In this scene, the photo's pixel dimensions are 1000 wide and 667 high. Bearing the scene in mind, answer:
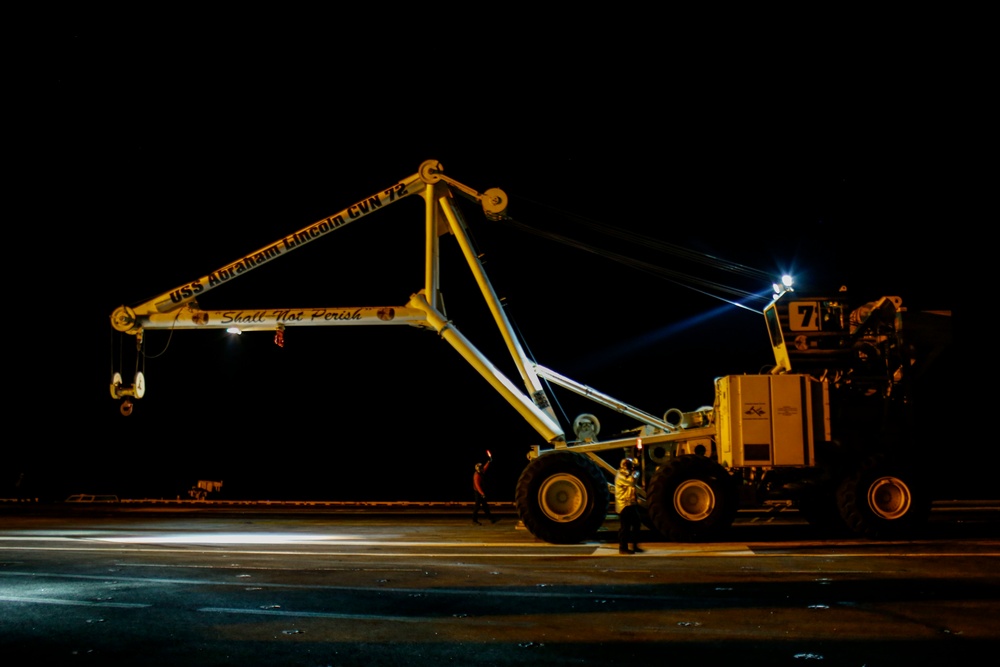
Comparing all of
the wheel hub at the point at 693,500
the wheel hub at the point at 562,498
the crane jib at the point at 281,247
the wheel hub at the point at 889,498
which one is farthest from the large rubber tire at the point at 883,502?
the crane jib at the point at 281,247

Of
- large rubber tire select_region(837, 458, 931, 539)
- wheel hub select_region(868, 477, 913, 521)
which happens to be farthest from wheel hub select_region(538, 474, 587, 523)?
wheel hub select_region(868, 477, 913, 521)

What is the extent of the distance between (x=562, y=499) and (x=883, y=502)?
5.18 meters

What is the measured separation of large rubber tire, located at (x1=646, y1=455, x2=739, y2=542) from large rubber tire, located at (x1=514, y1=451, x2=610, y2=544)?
0.93 m

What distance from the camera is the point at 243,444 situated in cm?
3650

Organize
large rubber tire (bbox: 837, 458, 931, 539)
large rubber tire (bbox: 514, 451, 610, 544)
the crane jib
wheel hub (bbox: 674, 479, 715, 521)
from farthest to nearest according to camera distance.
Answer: the crane jib, large rubber tire (bbox: 514, 451, 610, 544), wheel hub (bbox: 674, 479, 715, 521), large rubber tire (bbox: 837, 458, 931, 539)

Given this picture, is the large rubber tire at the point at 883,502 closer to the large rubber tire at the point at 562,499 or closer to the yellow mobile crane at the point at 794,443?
the yellow mobile crane at the point at 794,443

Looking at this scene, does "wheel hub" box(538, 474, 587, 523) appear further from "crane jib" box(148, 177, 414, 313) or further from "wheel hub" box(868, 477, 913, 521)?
"crane jib" box(148, 177, 414, 313)

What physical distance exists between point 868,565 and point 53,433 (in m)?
36.7

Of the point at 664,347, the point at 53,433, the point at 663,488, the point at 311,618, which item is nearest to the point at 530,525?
the point at 663,488

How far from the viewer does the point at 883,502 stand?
14148 mm

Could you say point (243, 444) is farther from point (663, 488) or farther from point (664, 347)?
point (663, 488)

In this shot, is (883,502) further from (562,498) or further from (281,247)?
(281,247)

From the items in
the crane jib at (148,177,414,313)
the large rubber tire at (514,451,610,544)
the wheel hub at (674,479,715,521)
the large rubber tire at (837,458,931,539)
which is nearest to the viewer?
the large rubber tire at (837,458,931,539)

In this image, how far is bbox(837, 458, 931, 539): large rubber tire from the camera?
14.0m
